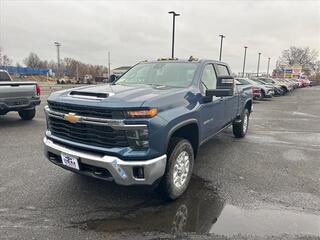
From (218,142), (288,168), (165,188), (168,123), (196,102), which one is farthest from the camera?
(218,142)

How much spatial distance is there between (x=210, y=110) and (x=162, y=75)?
0.98 m

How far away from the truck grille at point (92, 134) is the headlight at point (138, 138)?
0.06 meters

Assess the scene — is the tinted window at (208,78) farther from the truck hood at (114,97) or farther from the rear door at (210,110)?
the truck hood at (114,97)

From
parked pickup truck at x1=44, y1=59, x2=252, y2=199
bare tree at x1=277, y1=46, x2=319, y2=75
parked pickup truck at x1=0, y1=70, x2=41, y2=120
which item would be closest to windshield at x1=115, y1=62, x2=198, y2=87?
parked pickup truck at x1=44, y1=59, x2=252, y2=199

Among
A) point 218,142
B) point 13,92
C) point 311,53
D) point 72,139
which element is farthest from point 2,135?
point 311,53

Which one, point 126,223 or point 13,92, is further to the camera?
point 13,92

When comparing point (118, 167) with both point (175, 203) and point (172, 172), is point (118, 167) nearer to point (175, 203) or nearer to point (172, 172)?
point (172, 172)

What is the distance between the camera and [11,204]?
3.67 metres

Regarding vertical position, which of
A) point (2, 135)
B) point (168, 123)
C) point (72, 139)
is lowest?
point (2, 135)

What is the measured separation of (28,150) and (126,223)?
142 inches

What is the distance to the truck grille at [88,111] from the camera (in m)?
3.19

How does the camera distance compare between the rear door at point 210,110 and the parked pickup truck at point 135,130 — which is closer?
the parked pickup truck at point 135,130

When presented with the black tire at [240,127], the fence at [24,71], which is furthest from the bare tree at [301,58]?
the black tire at [240,127]

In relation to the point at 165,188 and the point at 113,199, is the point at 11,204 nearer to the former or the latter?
the point at 113,199
